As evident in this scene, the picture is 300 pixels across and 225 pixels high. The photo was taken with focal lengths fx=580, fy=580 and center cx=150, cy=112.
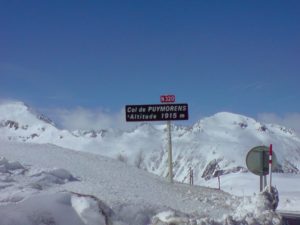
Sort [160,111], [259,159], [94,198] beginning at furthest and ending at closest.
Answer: [160,111] → [259,159] → [94,198]

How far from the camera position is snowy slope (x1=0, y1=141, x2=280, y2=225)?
9.34m

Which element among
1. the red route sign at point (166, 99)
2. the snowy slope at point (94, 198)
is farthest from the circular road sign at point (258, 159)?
the red route sign at point (166, 99)

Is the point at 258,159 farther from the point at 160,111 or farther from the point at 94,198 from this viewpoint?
the point at 94,198

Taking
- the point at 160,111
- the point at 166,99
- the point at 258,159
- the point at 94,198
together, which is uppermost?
the point at 166,99

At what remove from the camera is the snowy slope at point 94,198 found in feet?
30.6

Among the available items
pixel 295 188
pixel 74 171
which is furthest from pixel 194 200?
pixel 295 188

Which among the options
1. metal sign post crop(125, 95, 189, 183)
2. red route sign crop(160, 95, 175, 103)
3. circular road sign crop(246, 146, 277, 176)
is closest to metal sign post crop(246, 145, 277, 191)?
circular road sign crop(246, 146, 277, 176)

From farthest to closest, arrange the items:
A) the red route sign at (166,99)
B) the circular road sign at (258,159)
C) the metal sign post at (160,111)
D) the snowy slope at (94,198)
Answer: the red route sign at (166,99) → the metal sign post at (160,111) → the circular road sign at (258,159) → the snowy slope at (94,198)

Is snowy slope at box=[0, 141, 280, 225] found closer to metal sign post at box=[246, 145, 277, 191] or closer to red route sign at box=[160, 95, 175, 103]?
metal sign post at box=[246, 145, 277, 191]

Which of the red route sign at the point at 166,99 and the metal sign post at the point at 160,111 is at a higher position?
the red route sign at the point at 166,99

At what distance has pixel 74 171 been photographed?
14289 mm

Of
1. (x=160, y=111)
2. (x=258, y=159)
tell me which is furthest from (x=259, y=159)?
(x=160, y=111)

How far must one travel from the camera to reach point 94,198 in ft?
33.0

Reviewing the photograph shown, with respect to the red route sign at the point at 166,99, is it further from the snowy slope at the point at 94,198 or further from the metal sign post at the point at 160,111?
the snowy slope at the point at 94,198
